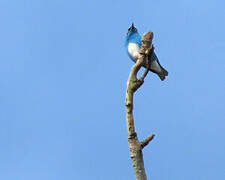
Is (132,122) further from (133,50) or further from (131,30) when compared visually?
(131,30)

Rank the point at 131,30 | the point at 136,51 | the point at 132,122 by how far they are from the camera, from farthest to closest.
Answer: the point at 131,30, the point at 136,51, the point at 132,122

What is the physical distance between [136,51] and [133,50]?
6 cm

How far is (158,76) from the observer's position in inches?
231

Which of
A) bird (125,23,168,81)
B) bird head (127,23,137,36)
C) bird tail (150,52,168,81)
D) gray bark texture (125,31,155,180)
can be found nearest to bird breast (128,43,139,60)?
bird (125,23,168,81)

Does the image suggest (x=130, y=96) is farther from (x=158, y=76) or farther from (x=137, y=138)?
(x=158, y=76)

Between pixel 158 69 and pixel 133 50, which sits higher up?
pixel 133 50

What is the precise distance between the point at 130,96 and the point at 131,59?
1.09 metres

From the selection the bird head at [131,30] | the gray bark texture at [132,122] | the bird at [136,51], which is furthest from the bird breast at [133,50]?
the gray bark texture at [132,122]

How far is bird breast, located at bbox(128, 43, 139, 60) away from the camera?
229 inches

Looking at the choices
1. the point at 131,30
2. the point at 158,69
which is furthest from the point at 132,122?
the point at 131,30

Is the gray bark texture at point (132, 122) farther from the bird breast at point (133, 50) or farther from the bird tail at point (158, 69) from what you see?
the bird breast at point (133, 50)

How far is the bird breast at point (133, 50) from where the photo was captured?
5809mm

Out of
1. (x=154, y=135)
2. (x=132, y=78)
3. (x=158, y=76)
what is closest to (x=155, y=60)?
(x=158, y=76)

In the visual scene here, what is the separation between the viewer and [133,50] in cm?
589
